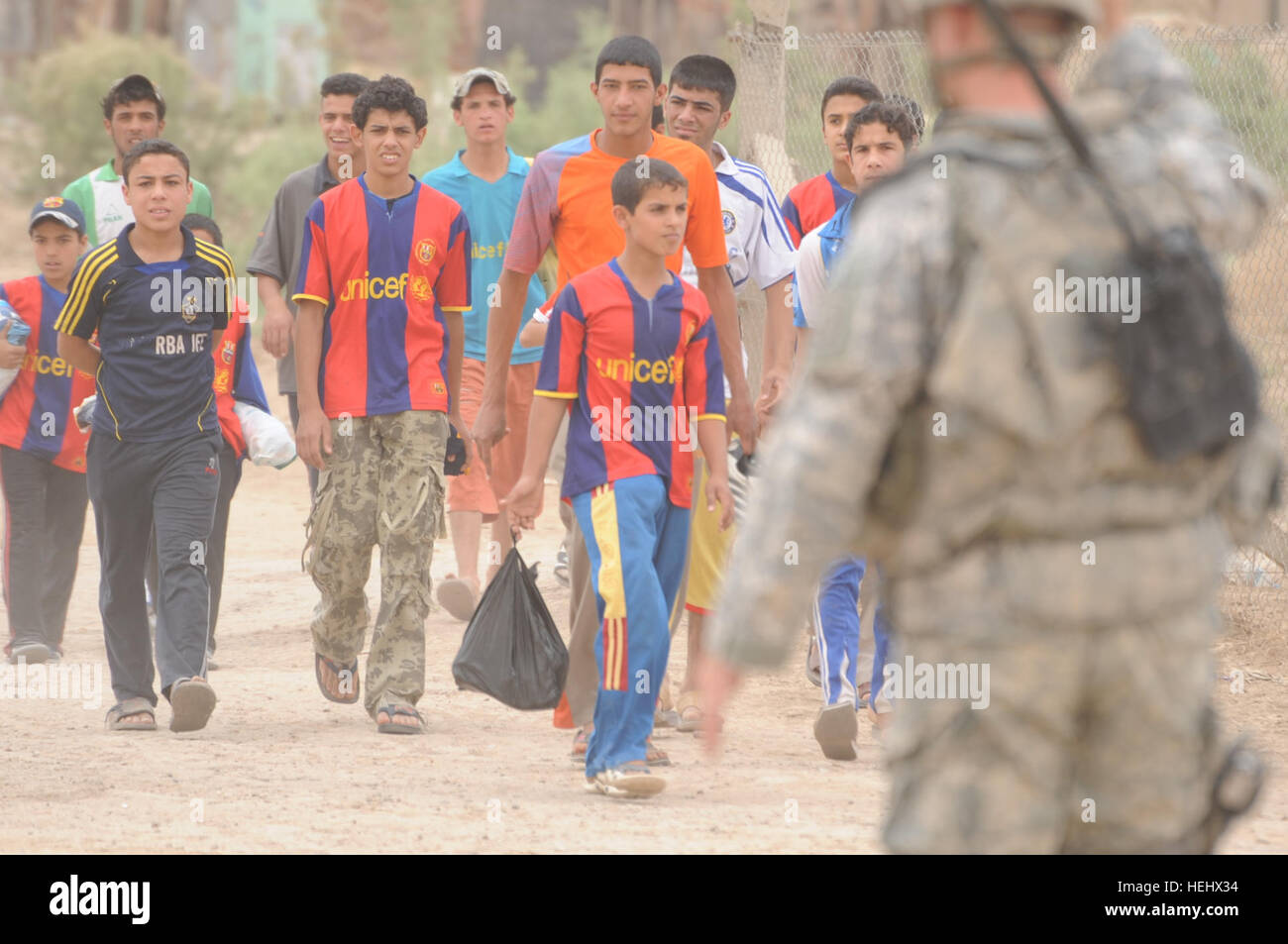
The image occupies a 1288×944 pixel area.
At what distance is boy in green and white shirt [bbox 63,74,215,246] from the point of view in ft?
28.4

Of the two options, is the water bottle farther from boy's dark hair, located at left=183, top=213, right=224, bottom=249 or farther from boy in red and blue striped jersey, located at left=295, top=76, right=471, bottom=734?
boy in red and blue striped jersey, located at left=295, top=76, right=471, bottom=734

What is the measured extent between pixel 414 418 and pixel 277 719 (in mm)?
1384

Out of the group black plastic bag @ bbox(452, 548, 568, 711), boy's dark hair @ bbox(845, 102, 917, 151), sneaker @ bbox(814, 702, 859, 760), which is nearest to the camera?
black plastic bag @ bbox(452, 548, 568, 711)

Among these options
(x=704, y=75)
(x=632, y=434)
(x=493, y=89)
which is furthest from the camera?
(x=493, y=89)

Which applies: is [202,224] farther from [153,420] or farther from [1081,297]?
[1081,297]

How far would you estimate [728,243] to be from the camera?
7516 millimetres

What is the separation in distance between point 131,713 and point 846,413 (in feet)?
16.6

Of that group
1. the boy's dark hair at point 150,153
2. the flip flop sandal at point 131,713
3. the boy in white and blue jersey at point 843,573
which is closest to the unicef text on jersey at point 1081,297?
the boy in white and blue jersey at point 843,573

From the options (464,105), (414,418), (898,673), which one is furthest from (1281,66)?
(898,673)

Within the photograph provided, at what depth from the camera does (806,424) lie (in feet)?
8.79

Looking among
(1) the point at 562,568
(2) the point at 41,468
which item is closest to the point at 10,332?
(2) the point at 41,468

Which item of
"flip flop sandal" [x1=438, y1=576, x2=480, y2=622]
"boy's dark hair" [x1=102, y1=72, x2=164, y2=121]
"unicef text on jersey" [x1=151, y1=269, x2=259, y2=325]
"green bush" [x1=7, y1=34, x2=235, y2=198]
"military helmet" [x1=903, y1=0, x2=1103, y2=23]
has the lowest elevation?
"flip flop sandal" [x1=438, y1=576, x2=480, y2=622]

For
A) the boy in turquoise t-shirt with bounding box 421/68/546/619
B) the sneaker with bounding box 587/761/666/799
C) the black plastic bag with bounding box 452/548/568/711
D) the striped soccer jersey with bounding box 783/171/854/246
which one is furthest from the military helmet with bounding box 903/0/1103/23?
the boy in turquoise t-shirt with bounding box 421/68/546/619

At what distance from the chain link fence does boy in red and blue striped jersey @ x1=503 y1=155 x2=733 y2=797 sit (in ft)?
8.67
